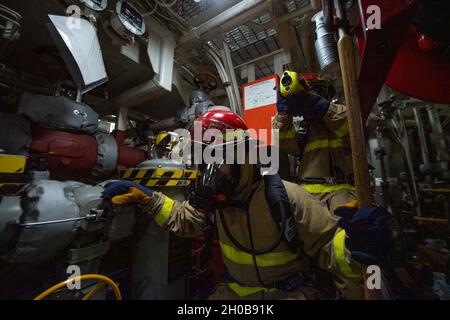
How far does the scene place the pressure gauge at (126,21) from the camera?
206cm

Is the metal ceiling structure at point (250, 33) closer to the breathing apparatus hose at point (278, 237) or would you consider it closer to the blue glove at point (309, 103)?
the blue glove at point (309, 103)

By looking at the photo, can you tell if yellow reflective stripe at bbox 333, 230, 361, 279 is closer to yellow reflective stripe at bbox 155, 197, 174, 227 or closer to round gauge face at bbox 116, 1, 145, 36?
yellow reflective stripe at bbox 155, 197, 174, 227

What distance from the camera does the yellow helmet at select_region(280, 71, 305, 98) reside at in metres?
1.46

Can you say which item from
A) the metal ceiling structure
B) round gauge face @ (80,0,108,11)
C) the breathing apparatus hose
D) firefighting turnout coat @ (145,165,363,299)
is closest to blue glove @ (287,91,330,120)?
firefighting turnout coat @ (145,165,363,299)

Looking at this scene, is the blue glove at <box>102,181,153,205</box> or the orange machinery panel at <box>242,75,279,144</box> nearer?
the blue glove at <box>102,181,153,205</box>

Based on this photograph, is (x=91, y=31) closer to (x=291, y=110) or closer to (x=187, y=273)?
(x=291, y=110)

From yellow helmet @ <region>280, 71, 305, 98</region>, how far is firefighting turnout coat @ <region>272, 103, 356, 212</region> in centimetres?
31

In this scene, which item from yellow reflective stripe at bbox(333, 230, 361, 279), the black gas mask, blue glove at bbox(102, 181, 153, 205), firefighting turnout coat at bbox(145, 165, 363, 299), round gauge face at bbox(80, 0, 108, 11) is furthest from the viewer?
round gauge face at bbox(80, 0, 108, 11)

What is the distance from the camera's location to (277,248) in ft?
3.35

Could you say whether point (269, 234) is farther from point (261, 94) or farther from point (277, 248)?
point (261, 94)

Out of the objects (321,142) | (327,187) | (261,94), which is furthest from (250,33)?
(327,187)

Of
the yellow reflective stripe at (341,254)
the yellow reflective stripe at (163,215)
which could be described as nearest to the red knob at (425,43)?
the yellow reflective stripe at (341,254)
